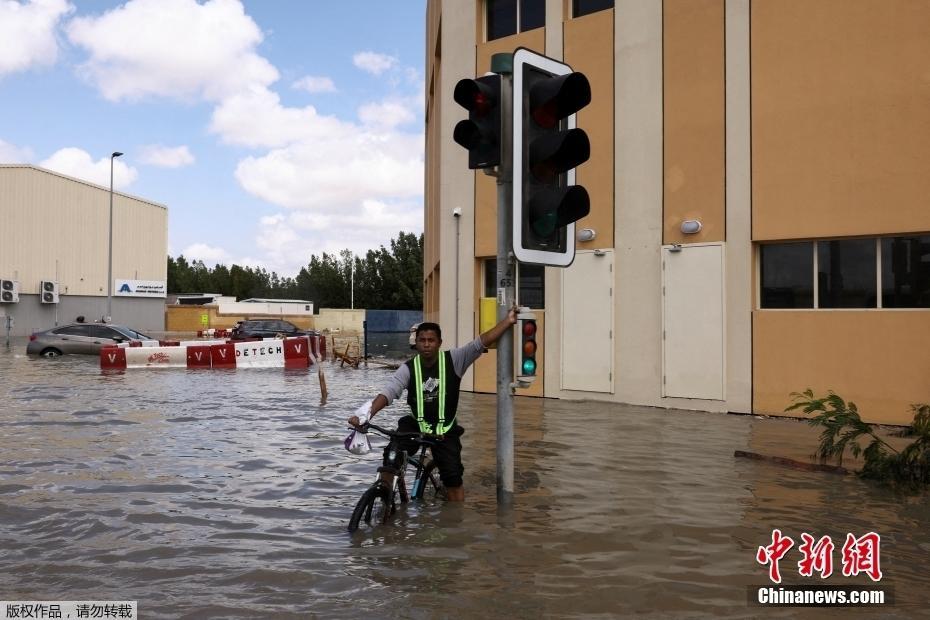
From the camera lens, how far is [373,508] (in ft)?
19.9

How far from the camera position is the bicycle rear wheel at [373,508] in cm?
596

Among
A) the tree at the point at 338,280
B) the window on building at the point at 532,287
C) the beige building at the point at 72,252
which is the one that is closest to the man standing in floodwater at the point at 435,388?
the window on building at the point at 532,287

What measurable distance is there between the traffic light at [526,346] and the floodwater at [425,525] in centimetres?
121

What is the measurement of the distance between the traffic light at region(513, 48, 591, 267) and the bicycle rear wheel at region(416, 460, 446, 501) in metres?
2.04

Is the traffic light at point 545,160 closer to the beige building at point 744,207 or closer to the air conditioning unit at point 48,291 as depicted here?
the beige building at point 744,207

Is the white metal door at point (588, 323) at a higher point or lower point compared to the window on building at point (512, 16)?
lower

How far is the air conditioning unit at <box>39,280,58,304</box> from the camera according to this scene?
55.7 meters

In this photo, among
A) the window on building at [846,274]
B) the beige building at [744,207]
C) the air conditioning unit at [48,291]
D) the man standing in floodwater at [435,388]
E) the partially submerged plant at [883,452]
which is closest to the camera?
the man standing in floodwater at [435,388]

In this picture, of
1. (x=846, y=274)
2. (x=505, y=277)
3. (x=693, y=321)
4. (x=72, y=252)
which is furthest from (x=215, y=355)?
(x=72, y=252)

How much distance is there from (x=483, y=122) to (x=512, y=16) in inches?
475

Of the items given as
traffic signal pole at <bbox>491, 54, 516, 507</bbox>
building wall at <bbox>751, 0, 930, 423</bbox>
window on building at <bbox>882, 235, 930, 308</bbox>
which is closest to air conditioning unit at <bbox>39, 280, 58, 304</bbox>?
building wall at <bbox>751, 0, 930, 423</bbox>

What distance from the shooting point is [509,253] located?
6480mm

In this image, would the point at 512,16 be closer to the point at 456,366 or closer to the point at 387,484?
the point at 456,366

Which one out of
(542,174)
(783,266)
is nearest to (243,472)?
(542,174)
